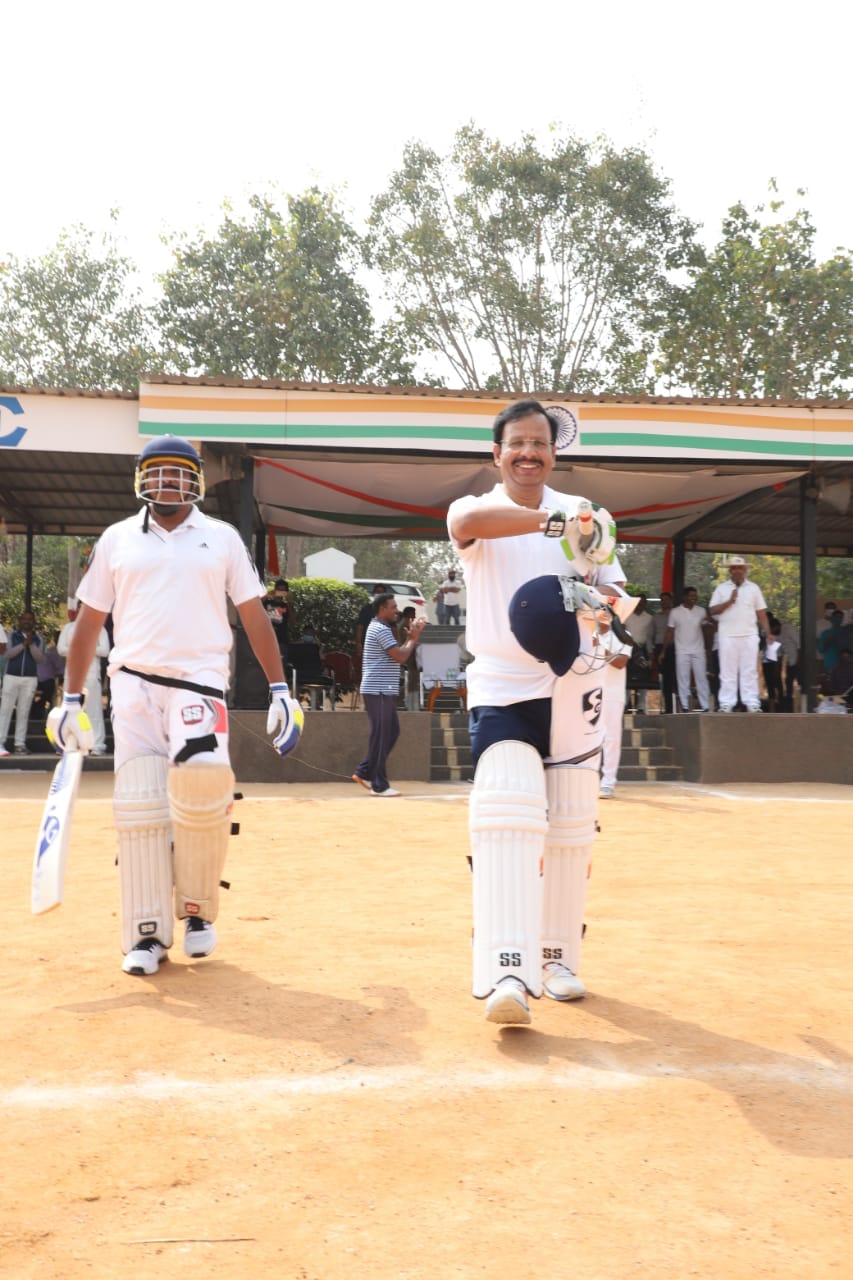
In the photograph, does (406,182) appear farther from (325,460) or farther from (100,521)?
(325,460)

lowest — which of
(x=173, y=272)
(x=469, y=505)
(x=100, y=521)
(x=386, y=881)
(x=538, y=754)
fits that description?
(x=386, y=881)

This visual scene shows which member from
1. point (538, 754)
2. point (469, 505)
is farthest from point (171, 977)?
point (469, 505)

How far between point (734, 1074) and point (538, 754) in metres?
1.15

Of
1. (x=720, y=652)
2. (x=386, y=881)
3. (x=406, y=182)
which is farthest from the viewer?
(x=406, y=182)

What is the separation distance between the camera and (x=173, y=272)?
1588 inches

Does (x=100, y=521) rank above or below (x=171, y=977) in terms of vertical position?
above

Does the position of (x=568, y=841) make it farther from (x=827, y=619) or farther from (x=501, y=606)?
(x=827, y=619)

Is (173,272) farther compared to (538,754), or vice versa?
(173,272)

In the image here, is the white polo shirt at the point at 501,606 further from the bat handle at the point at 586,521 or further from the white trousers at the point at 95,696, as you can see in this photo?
the white trousers at the point at 95,696

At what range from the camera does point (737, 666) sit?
15.5 metres

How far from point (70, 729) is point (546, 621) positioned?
208cm

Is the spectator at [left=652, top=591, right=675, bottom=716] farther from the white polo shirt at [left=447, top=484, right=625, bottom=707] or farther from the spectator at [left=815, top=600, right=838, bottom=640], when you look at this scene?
the white polo shirt at [left=447, top=484, right=625, bottom=707]

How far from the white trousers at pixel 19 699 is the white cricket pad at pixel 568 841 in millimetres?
12094

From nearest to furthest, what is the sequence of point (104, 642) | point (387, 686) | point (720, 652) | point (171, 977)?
1. point (171, 977)
2. point (387, 686)
3. point (104, 642)
4. point (720, 652)
